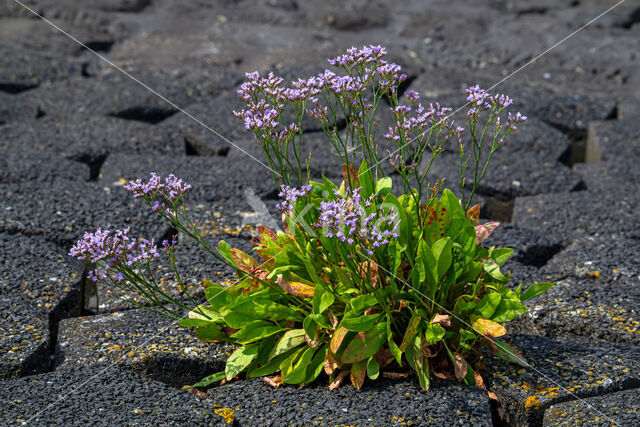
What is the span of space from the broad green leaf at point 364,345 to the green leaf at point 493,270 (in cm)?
33

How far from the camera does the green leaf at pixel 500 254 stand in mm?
1848

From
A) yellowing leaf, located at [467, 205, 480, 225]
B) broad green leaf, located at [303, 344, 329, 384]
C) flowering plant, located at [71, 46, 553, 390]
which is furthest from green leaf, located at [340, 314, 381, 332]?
yellowing leaf, located at [467, 205, 480, 225]

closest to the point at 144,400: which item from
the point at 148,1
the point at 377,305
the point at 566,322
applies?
the point at 377,305

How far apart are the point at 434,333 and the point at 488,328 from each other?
0.13 metres

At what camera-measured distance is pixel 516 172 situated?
3080 mm

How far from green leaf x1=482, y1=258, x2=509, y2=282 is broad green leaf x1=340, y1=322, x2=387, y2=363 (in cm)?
33

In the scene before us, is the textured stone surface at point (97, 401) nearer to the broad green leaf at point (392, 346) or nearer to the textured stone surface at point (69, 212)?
the broad green leaf at point (392, 346)

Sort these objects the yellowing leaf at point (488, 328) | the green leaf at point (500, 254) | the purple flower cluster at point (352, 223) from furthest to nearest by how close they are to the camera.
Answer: the green leaf at point (500, 254), the yellowing leaf at point (488, 328), the purple flower cluster at point (352, 223)

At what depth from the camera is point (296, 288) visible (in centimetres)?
176

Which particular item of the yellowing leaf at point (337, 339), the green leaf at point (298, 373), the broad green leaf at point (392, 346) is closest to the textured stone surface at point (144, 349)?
the green leaf at point (298, 373)

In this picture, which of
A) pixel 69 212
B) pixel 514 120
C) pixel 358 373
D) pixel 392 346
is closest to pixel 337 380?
pixel 358 373

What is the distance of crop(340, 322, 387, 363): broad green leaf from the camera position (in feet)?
5.46

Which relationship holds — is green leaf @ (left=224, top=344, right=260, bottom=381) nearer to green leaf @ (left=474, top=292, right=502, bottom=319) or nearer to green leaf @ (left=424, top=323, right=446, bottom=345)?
green leaf @ (left=424, top=323, right=446, bottom=345)

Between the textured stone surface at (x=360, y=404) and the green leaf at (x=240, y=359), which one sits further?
the green leaf at (x=240, y=359)
